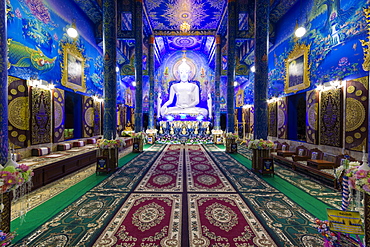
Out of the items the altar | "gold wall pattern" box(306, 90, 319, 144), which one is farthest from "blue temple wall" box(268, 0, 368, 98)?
the altar

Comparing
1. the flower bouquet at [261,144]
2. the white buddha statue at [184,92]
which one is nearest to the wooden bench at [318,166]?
the flower bouquet at [261,144]

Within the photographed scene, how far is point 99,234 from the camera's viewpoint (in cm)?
236

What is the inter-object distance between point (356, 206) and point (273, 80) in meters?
9.34

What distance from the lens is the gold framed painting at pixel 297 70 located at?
730 centimetres

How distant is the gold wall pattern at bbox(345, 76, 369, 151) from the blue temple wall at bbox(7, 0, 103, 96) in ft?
34.8

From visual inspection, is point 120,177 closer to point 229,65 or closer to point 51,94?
point 51,94

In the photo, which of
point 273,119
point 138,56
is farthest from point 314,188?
point 138,56

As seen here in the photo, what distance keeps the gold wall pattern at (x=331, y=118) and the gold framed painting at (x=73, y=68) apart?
1091 centimetres

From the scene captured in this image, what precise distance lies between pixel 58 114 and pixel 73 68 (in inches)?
97.2

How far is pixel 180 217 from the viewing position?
2783 mm

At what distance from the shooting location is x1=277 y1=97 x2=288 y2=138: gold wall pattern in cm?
870

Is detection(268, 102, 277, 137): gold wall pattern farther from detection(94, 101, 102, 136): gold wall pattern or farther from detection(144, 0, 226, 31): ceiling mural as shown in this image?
detection(94, 101, 102, 136): gold wall pattern

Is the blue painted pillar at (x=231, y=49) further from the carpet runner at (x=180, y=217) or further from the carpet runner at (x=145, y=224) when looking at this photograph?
the carpet runner at (x=145, y=224)

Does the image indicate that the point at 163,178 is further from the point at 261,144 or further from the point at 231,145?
the point at 231,145
